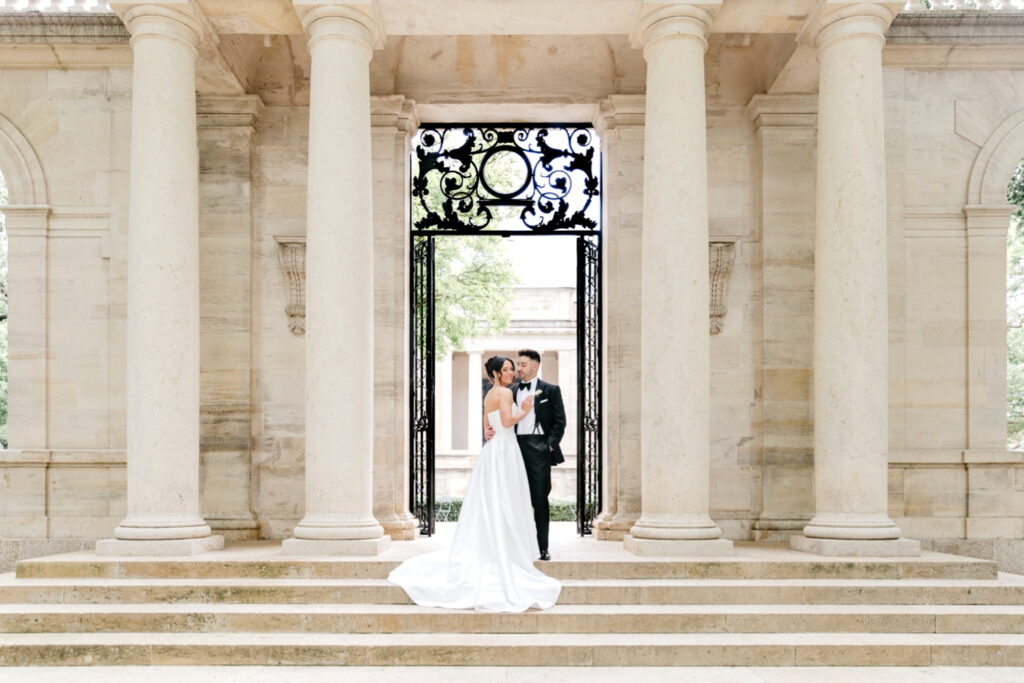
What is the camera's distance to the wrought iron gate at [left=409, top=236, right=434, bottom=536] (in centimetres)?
2091

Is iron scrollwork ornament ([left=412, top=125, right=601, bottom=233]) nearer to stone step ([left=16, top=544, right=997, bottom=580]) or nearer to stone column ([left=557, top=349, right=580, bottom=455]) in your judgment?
stone step ([left=16, top=544, right=997, bottom=580])

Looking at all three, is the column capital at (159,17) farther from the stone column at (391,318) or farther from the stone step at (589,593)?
the stone step at (589,593)

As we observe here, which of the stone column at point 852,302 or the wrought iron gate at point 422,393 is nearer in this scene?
the stone column at point 852,302

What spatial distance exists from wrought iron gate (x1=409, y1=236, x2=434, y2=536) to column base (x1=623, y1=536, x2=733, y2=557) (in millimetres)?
6299

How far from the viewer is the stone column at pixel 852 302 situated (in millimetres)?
15922

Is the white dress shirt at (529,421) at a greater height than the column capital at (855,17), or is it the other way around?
the column capital at (855,17)

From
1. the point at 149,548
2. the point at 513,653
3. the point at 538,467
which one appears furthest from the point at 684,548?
the point at 149,548

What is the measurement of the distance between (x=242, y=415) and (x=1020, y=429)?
2500cm

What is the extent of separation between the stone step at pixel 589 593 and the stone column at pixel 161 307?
149 cm

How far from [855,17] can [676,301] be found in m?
5.28

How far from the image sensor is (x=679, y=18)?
642 inches

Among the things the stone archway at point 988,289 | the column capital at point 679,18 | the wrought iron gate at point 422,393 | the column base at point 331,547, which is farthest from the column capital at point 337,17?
the stone archway at point 988,289

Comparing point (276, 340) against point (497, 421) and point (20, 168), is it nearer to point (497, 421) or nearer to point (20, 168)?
point (20, 168)
